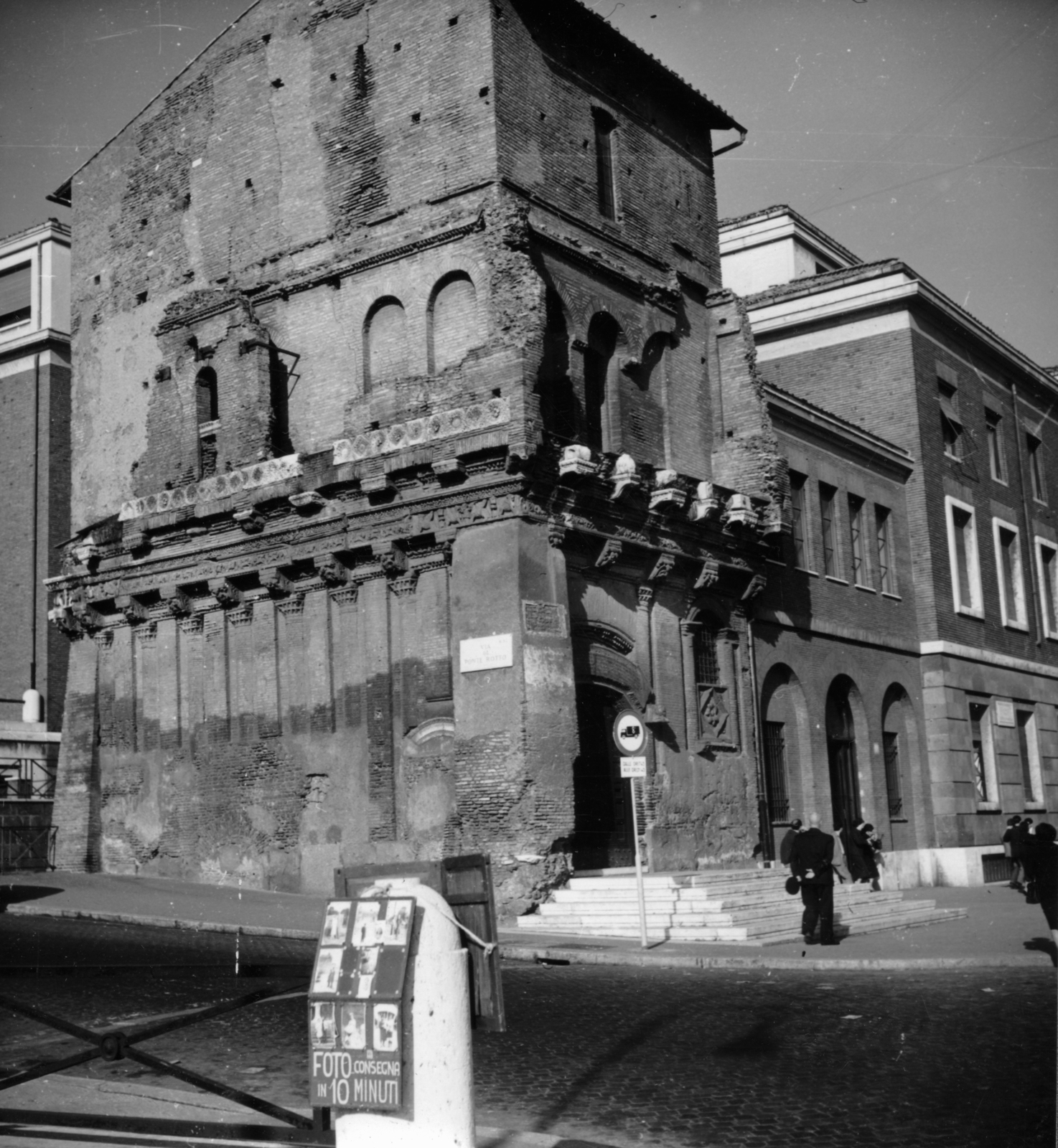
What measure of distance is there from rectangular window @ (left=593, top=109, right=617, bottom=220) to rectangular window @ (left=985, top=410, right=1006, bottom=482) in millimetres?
15274

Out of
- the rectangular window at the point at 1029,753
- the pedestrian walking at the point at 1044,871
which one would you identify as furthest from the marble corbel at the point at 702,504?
the rectangular window at the point at 1029,753

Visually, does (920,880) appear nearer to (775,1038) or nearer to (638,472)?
(638,472)

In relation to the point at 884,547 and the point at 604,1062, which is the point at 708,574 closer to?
the point at 884,547

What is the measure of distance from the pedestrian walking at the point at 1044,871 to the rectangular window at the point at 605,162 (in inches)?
524

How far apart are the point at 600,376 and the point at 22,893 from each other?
12635 mm

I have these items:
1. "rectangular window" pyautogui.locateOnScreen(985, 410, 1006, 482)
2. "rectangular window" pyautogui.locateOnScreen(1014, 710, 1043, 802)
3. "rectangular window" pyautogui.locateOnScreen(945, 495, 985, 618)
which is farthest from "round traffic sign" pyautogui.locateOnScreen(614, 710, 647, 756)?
"rectangular window" pyautogui.locateOnScreen(985, 410, 1006, 482)

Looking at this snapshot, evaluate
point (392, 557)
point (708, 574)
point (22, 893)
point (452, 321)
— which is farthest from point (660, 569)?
point (22, 893)

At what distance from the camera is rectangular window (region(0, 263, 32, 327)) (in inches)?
1679

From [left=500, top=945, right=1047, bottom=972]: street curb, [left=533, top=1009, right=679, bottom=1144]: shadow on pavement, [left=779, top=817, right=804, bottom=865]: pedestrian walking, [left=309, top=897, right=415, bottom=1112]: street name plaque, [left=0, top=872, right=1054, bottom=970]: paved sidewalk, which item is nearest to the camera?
[left=309, top=897, right=415, bottom=1112]: street name plaque

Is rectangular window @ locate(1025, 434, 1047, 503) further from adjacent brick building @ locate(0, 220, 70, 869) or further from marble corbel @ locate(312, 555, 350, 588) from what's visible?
adjacent brick building @ locate(0, 220, 70, 869)

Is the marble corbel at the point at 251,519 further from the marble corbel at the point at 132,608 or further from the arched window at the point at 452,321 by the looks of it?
the arched window at the point at 452,321

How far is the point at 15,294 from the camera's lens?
141 ft

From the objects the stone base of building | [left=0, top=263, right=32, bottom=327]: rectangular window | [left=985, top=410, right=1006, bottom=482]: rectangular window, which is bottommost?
the stone base of building

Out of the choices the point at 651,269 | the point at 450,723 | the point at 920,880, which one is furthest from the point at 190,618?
the point at 920,880
